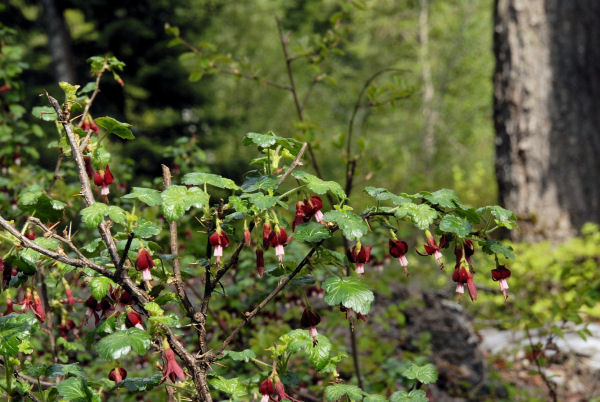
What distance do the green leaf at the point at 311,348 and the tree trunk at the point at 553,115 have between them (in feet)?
13.8

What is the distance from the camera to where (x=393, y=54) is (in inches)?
583

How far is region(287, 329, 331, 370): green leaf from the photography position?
1177 millimetres

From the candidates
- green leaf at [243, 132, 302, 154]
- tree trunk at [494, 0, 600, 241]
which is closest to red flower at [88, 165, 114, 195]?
green leaf at [243, 132, 302, 154]

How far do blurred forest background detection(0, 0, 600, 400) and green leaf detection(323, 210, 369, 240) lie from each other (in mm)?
1277

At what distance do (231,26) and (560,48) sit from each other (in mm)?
8567

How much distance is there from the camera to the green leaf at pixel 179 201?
1.01 metres

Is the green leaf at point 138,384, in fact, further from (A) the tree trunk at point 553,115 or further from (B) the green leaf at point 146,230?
(A) the tree trunk at point 553,115

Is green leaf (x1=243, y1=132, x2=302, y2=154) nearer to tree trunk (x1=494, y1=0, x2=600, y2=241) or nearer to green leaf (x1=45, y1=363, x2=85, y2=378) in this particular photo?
green leaf (x1=45, y1=363, x2=85, y2=378)

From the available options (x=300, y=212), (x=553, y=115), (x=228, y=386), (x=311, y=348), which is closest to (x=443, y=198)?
(x=300, y=212)

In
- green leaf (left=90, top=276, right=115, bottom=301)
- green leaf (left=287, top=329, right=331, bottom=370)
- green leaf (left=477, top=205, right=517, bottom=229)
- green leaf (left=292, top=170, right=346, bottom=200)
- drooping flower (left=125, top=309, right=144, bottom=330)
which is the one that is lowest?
green leaf (left=287, top=329, right=331, bottom=370)

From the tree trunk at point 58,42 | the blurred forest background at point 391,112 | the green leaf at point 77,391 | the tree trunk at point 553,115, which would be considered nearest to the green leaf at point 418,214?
the green leaf at point 77,391

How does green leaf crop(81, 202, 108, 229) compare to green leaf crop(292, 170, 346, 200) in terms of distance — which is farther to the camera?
green leaf crop(292, 170, 346, 200)

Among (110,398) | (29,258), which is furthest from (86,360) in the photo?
(29,258)

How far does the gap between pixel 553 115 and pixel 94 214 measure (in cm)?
484
